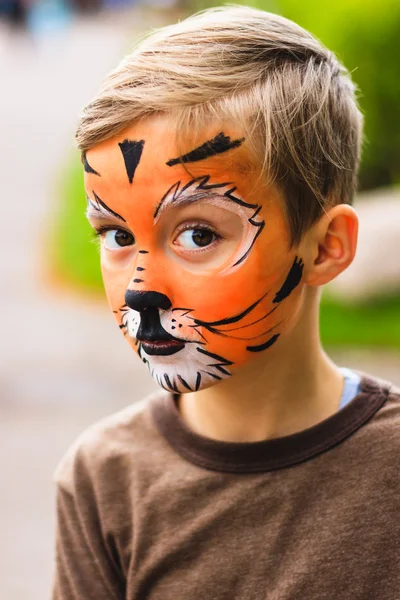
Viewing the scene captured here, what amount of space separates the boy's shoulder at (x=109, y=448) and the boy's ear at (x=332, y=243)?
538 mm

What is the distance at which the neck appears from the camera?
2076mm

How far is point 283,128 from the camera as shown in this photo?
1864mm

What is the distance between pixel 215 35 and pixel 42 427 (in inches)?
160

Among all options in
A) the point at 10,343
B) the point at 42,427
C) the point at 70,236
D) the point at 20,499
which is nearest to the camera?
the point at 20,499

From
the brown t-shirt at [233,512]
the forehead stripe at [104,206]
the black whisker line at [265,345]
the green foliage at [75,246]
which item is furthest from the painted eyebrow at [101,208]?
the green foliage at [75,246]

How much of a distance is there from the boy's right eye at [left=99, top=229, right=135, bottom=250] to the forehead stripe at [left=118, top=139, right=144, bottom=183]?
14 centimetres

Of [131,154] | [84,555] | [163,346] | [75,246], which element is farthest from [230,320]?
[75,246]

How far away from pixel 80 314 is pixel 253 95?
18.4ft

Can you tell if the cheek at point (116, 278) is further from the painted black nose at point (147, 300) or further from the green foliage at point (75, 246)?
the green foliage at point (75, 246)

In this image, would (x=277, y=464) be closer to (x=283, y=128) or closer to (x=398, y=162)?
(x=283, y=128)

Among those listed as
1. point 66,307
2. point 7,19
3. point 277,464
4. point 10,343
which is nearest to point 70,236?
point 66,307

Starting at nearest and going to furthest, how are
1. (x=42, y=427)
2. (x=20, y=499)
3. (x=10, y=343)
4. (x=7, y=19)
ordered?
(x=20, y=499) < (x=42, y=427) < (x=10, y=343) < (x=7, y=19)

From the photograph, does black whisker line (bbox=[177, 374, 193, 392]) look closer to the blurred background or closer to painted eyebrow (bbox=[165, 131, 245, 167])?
painted eyebrow (bbox=[165, 131, 245, 167])

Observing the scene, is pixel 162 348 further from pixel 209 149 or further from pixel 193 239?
pixel 209 149
